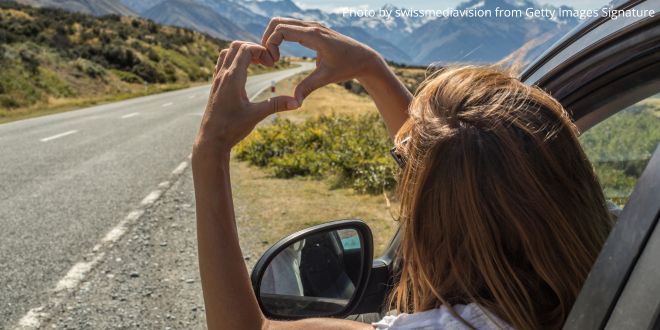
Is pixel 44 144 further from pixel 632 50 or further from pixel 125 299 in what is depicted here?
pixel 632 50

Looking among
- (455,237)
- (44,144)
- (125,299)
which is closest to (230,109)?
(455,237)

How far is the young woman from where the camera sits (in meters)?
1.00

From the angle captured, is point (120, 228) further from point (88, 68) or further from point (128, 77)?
point (128, 77)

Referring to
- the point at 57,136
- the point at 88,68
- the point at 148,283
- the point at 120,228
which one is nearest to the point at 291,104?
the point at 148,283

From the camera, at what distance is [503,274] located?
3.32 feet

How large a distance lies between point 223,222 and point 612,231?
2.10ft

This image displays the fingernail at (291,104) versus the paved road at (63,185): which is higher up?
the fingernail at (291,104)

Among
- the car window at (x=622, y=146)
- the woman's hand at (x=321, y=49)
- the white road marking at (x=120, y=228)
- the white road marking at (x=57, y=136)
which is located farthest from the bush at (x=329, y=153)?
the woman's hand at (x=321, y=49)

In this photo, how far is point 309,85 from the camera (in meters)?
1.29

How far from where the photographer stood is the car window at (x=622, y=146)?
1673 millimetres

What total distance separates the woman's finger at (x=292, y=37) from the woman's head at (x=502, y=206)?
36 centimetres

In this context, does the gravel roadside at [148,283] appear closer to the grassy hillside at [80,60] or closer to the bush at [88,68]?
the grassy hillside at [80,60]

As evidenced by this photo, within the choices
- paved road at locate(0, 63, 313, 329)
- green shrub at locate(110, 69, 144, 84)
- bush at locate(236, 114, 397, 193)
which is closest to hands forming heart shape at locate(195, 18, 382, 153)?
paved road at locate(0, 63, 313, 329)

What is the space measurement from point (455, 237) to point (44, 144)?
12.2 m
